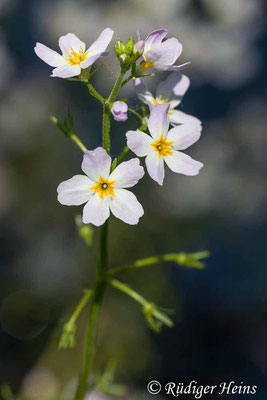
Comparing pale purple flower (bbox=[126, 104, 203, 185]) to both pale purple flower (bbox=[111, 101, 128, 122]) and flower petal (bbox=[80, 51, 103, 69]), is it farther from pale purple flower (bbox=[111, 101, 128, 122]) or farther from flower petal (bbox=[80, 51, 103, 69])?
flower petal (bbox=[80, 51, 103, 69])

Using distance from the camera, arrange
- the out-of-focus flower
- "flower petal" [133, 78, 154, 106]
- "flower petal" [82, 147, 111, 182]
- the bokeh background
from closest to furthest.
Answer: "flower petal" [82, 147, 111, 182], "flower petal" [133, 78, 154, 106], the out-of-focus flower, the bokeh background

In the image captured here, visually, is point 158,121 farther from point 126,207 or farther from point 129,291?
point 129,291

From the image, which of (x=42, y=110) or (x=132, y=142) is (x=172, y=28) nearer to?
(x=42, y=110)

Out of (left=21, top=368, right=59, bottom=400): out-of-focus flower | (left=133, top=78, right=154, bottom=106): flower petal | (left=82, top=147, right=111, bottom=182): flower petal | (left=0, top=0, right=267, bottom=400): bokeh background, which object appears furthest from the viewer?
(left=0, top=0, right=267, bottom=400): bokeh background

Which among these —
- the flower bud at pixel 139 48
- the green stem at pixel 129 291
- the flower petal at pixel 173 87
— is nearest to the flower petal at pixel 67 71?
the flower bud at pixel 139 48

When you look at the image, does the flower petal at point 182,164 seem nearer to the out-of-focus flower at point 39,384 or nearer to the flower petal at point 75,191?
the flower petal at point 75,191

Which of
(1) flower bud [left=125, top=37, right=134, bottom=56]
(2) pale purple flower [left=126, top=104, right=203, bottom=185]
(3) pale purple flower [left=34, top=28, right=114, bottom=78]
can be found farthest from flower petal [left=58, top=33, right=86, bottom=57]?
(2) pale purple flower [left=126, top=104, right=203, bottom=185]

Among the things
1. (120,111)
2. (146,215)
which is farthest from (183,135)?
(146,215)
